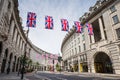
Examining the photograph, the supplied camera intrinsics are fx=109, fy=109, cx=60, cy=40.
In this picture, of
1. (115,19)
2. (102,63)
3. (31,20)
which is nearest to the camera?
(31,20)

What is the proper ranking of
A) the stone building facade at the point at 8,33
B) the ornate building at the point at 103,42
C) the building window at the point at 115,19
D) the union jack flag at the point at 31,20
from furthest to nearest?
1. the building window at the point at 115,19
2. the ornate building at the point at 103,42
3. the stone building facade at the point at 8,33
4. the union jack flag at the point at 31,20

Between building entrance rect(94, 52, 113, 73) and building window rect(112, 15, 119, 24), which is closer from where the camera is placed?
building window rect(112, 15, 119, 24)

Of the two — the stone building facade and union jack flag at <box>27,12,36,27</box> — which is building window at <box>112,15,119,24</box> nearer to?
union jack flag at <box>27,12,36,27</box>

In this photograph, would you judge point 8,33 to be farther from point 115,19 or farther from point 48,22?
point 115,19

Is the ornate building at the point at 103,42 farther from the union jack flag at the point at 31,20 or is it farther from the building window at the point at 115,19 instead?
the union jack flag at the point at 31,20

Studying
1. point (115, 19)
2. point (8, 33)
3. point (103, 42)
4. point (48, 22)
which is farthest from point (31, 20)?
point (115, 19)

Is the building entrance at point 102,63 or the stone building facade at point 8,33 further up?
the stone building facade at point 8,33

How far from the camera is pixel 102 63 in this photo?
107 ft

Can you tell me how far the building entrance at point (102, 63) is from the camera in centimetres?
3147

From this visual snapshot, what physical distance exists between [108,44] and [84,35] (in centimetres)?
1197

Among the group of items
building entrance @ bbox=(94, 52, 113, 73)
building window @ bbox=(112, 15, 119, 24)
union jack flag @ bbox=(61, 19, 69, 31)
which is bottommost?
building entrance @ bbox=(94, 52, 113, 73)

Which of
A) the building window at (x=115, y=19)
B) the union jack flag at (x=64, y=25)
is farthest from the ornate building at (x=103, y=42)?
the union jack flag at (x=64, y=25)

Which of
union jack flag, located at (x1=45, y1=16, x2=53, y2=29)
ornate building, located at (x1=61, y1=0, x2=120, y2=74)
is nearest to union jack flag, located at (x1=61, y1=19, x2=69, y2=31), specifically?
union jack flag, located at (x1=45, y1=16, x2=53, y2=29)

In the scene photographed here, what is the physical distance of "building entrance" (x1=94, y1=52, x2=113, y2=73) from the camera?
103 feet
